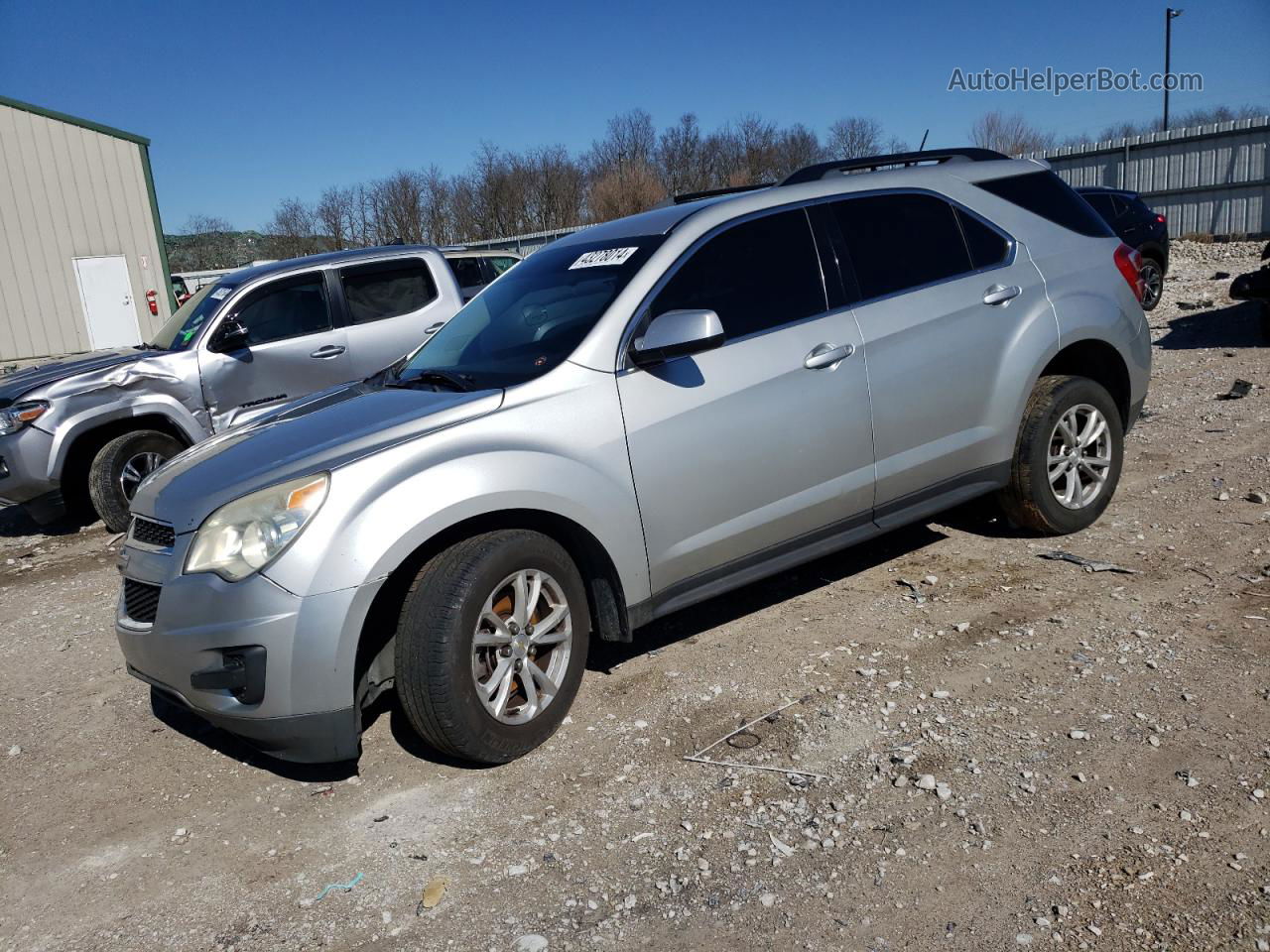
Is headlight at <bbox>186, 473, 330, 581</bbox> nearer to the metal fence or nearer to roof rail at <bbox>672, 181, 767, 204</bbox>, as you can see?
roof rail at <bbox>672, 181, 767, 204</bbox>

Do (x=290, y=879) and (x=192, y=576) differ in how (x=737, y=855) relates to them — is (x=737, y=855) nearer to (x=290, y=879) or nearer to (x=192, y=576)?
(x=290, y=879)

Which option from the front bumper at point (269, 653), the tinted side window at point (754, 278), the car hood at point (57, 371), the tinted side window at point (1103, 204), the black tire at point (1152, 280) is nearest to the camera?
the front bumper at point (269, 653)

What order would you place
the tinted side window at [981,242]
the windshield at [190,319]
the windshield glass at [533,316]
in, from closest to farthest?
1. the windshield glass at [533,316]
2. the tinted side window at [981,242]
3. the windshield at [190,319]

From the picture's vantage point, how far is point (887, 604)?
4.59m

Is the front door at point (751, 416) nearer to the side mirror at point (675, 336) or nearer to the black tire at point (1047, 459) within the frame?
the side mirror at point (675, 336)

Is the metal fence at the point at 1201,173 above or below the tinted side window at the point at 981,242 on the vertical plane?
above

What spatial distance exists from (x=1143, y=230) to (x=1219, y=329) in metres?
2.31

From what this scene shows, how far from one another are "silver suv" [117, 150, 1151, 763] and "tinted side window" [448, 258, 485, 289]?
17.1 ft

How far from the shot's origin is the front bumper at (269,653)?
120 inches

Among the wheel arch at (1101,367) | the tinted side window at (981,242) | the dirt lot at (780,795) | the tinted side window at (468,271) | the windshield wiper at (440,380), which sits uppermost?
the tinted side window at (468,271)

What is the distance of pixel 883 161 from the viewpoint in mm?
4891

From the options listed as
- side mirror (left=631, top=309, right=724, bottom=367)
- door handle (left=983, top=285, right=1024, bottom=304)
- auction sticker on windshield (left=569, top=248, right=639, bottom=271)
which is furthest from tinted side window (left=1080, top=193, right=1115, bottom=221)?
side mirror (left=631, top=309, right=724, bottom=367)

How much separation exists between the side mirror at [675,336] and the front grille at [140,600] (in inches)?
75.1

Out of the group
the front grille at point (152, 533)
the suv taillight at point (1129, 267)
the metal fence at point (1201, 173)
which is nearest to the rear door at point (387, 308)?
the front grille at point (152, 533)
